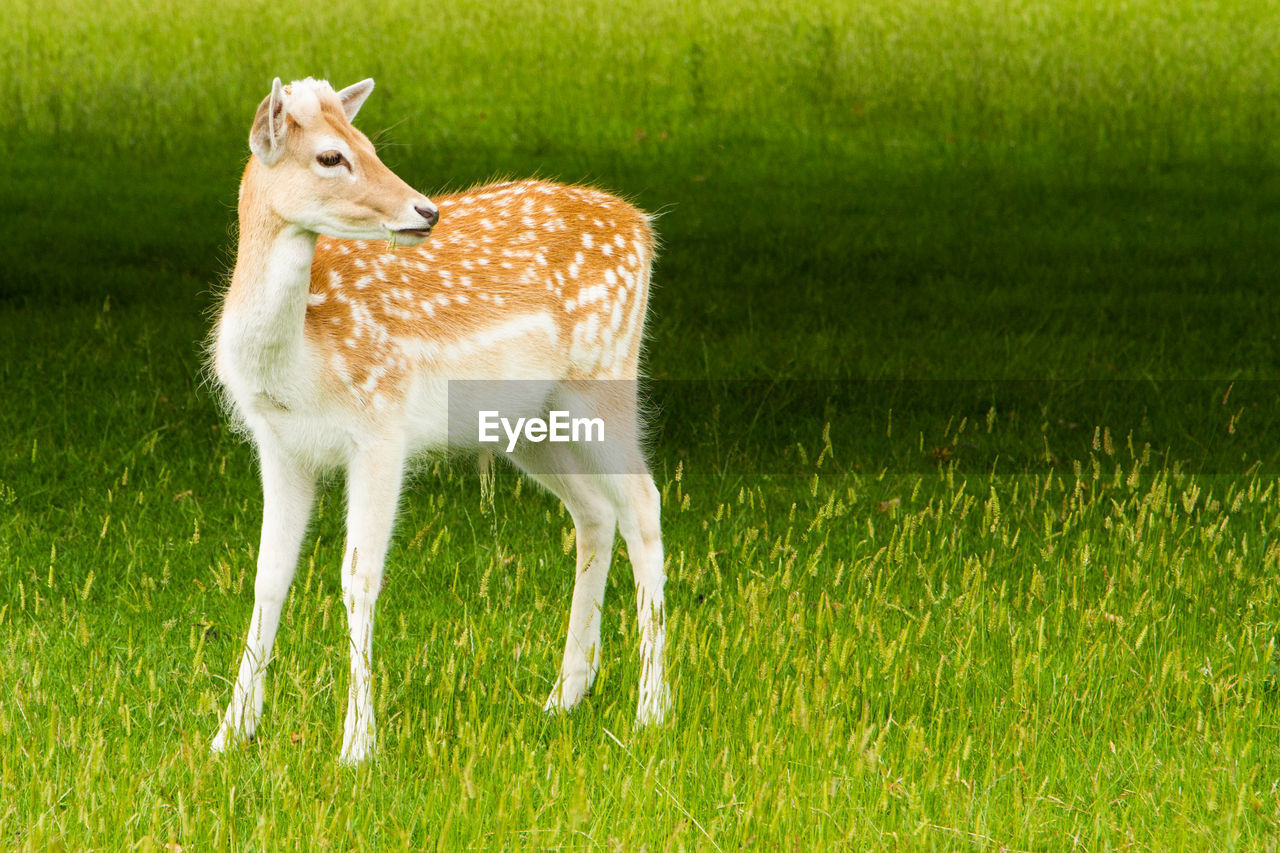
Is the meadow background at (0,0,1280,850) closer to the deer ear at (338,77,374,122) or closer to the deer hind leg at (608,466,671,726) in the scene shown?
the deer hind leg at (608,466,671,726)

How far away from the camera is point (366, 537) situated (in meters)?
4.30

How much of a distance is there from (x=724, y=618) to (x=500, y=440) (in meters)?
0.96

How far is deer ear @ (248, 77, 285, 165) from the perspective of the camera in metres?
4.00

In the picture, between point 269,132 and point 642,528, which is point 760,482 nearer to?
point 642,528

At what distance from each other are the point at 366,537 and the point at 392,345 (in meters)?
0.57

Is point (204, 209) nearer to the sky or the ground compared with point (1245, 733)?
nearer to the ground

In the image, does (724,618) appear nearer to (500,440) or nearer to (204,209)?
(500,440)

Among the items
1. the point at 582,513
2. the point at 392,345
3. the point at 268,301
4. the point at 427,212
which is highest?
the point at 427,212

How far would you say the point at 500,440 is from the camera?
191 inches

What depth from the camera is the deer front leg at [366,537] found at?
166 inches

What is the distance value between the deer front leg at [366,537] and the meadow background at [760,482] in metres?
0.21

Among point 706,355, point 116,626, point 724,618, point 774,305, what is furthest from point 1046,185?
point 116,626

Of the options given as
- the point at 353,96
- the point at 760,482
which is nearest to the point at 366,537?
the point at 353,96

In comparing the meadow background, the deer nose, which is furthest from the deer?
the meadow background
